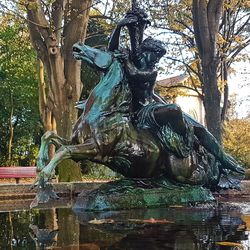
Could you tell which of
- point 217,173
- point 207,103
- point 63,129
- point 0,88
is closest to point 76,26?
point 63,129

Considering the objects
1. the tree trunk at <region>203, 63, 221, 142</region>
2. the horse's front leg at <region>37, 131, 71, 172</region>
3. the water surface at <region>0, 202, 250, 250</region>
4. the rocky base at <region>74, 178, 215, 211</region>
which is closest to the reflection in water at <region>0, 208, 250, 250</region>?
the water surface at <region>0, 202, 250, 250</region>

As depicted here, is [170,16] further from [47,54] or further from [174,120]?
[174,120]

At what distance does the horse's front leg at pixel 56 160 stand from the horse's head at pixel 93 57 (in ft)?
3.17

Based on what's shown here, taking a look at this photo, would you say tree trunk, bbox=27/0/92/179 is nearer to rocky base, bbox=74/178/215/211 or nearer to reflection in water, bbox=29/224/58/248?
rocky base, bbox=74/178/215/211

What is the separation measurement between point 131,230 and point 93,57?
2.18 meters

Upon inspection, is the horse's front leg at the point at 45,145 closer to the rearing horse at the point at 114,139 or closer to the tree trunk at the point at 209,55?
the rearing horse at the point at 114,139

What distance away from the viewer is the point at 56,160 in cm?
508

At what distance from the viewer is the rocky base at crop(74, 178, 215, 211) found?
5.58 meters

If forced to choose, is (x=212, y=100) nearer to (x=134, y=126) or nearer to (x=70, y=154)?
(x=134, y=126)

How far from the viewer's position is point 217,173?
21.2 ft

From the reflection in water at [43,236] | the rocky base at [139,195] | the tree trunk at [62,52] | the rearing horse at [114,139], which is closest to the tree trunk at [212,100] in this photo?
the tree trunk at [62,52]

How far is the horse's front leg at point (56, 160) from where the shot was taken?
193 inches

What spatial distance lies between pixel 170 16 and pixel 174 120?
45.4ft

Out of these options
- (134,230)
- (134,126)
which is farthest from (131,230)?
(134,126)
